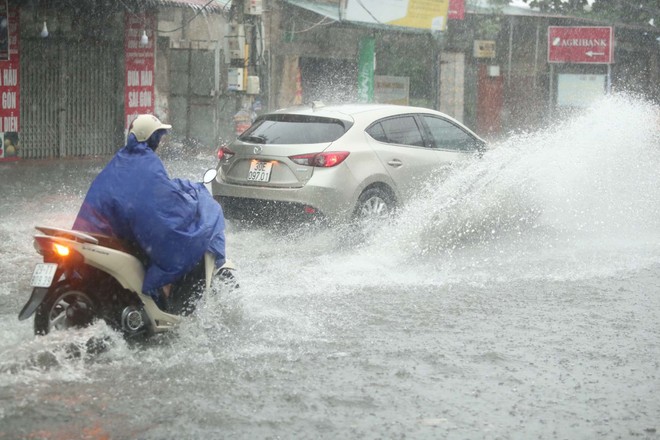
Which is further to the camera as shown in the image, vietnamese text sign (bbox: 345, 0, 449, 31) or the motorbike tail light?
vietnamese text sign (bbox: 345, 0, 449, 31)

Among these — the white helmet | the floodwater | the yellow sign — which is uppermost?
the yellow sign

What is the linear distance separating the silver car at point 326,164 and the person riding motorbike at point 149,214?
4045 millimetres

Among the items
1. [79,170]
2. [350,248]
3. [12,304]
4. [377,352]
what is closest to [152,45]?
[79,170]

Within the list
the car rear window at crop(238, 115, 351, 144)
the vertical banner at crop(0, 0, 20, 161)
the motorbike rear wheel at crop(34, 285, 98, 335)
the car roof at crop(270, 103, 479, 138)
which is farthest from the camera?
the vertical banner at crop(0, 0, 20, 161)

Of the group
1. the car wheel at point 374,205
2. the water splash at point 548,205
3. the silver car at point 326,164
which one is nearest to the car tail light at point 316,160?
the silver car at point 326,164

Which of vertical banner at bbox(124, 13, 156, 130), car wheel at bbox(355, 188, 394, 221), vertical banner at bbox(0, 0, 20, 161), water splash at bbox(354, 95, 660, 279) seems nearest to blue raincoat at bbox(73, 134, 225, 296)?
water splash at bbox(354, 95, 660, 279)

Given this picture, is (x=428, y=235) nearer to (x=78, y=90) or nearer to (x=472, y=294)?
(x=472, y=294)

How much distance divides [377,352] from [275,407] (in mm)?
1290

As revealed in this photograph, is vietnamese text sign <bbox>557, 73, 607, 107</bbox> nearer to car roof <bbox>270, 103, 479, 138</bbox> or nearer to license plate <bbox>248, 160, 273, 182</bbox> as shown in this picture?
car roof <bbox>270, 103, 479, 138</bbox>

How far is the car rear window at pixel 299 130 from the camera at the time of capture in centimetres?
1059

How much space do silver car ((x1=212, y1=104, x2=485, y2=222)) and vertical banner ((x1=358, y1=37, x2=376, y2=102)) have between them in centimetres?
1645

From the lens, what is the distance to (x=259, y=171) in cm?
1052

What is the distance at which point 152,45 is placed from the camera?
2172 centimetres

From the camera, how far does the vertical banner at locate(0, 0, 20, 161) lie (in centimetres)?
1872
